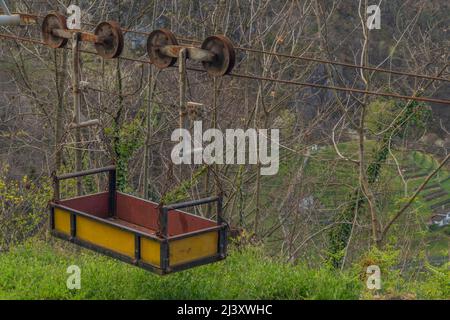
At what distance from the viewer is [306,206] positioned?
1736 centimetres

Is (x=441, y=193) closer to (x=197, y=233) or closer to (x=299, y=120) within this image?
(x=299, y=120)

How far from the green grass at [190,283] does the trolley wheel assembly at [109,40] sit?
2.07m

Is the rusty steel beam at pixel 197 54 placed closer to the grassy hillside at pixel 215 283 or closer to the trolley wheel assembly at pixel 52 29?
the trolley wheel assembly at pixel 52 29

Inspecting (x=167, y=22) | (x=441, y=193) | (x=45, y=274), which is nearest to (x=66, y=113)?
(x=167, y=22)

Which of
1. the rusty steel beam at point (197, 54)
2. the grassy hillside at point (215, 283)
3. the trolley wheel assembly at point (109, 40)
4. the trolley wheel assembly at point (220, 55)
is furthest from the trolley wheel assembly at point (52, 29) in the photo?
the grassy hillside at point (215, 283)

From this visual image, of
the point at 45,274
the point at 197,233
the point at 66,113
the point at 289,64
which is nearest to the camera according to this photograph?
the point at 197,233

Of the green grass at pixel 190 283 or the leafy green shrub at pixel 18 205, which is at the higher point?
the green grass at pixel 190 283

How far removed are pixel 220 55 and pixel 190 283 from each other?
212 centimetres

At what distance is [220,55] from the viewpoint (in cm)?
604

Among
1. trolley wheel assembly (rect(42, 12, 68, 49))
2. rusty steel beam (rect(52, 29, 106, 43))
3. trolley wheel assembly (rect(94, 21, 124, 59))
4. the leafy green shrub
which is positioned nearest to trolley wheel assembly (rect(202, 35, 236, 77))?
trolley wheel assembly (rect(94, 21, 124, 59))

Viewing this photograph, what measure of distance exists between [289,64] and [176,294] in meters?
8.39

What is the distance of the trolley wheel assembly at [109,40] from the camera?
6.79 m

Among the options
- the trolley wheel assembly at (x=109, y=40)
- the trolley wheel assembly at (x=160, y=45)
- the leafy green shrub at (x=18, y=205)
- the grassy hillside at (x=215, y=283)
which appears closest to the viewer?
the trolley wheel assembly at (x=160, y=45)

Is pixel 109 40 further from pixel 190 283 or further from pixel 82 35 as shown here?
pixel 190 283
